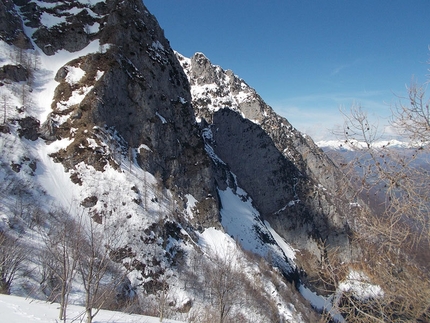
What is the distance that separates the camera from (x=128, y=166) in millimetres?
43875

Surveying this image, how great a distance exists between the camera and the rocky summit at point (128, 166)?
3284cm

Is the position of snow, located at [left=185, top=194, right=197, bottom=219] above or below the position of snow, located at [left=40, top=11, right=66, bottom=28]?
below

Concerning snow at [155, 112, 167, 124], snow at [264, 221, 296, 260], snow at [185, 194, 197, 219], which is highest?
snow at [155, 112, 167, 124]

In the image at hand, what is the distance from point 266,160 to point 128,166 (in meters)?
68.3

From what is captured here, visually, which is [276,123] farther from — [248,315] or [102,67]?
[248,315]

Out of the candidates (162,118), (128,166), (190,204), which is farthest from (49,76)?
(190,204)

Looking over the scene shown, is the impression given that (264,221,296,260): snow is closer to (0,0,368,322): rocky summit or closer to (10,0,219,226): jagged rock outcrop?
(0,0,368,322): rocky summit

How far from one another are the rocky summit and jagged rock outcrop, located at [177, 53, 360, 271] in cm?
1759

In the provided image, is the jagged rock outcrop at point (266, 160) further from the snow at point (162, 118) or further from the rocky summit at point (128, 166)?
the snow at point (162, 118)

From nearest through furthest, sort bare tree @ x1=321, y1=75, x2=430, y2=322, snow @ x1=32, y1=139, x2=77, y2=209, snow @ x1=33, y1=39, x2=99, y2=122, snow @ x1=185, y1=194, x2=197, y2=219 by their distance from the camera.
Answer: bare tree @ x1=321, y1=75, x2=430, y2=322 < snow @ x1=32, y1=139, x2=77, y2=209 < snow @ x1=33, y1=39, x2=99, y2=122 < snow @ x1=185, y1=194, x2=197, y2=219

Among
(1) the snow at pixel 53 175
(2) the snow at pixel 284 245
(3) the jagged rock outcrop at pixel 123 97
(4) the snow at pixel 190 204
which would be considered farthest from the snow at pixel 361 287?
(2) the snow at pixel 284 245

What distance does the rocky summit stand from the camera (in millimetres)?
32844

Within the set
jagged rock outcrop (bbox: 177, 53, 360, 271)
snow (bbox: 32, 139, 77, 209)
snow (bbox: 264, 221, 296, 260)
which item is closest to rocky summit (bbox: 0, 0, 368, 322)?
snow (bbox: 32, 139, 77, 209)

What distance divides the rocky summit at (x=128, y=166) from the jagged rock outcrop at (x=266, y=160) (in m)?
17.6
